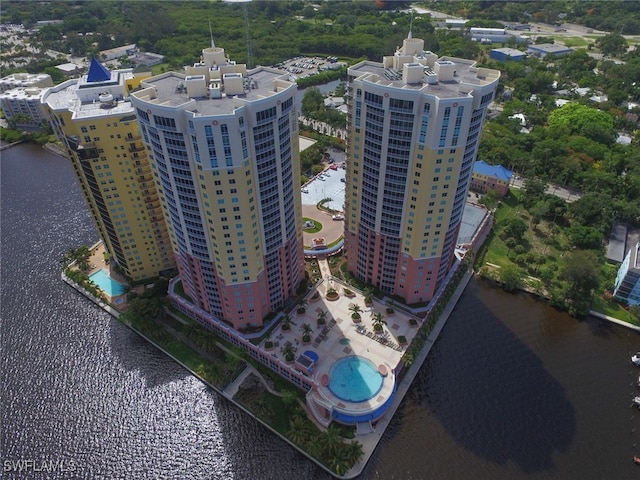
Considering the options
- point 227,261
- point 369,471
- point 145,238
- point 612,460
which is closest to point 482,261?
point 612,460

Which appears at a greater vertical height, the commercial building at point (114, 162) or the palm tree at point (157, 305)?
the commercial building at point (114, 162)

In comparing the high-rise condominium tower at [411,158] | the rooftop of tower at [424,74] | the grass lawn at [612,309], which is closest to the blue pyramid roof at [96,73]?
the rooftop of tower at [424,74]

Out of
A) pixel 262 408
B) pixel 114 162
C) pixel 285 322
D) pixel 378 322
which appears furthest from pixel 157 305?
pixel 378 322

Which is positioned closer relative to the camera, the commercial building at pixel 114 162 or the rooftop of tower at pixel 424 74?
the rooftop of tower at pixel 424 74

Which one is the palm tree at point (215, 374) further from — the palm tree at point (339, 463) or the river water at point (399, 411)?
the palm tree at point (339, 463)

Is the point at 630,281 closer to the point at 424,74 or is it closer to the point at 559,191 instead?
the point at 559,191

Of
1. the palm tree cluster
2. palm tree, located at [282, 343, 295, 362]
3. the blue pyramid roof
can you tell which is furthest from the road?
the blue pyramid roof
